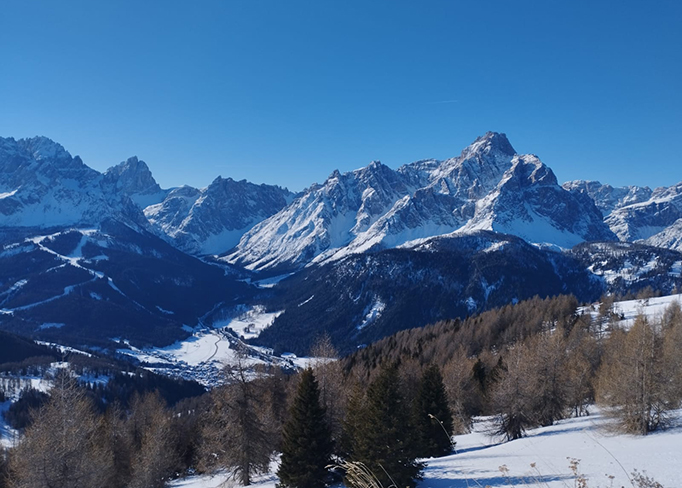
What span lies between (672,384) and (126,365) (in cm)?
18274

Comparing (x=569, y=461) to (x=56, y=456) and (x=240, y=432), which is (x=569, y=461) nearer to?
(x=240, y=432)

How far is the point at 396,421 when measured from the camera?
26016 mm

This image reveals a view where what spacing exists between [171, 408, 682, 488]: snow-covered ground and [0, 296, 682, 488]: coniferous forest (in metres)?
1.70

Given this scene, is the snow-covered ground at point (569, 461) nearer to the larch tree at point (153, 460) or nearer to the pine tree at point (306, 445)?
the pine tree at point (306, 445)

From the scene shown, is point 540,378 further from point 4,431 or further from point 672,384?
point 4,431

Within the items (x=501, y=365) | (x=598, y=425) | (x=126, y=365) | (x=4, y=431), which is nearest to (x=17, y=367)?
(x=126, y=365)

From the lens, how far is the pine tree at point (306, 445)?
Answer: 29.3 metres

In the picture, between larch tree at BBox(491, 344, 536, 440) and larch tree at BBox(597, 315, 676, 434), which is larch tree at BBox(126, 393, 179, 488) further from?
larch tree at BBox(597, 315, 676, 434)

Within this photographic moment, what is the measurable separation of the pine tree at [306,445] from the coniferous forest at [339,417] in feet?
0.24

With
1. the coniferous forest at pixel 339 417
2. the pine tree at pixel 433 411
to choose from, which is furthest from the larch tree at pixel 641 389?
the pine tree at pixel 433 411

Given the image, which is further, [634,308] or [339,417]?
[634,308]

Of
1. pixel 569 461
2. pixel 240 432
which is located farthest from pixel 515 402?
pixel 240 432

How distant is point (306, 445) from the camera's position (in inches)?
1180

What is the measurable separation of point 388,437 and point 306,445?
7.04 metres
